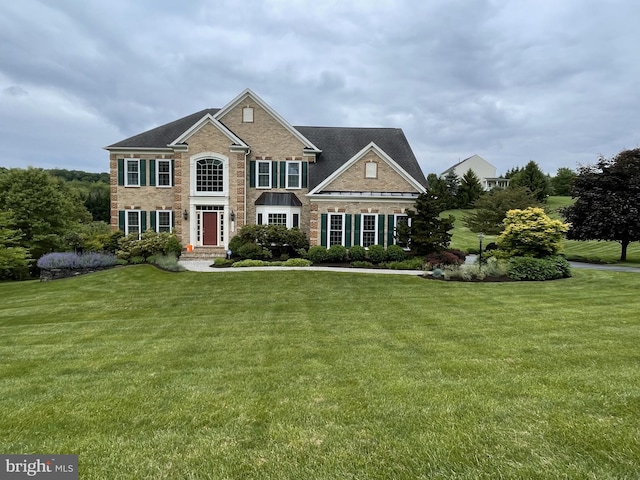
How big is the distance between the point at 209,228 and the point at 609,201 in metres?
24.3

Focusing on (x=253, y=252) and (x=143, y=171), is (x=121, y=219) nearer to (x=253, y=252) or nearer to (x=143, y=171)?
(x=143, y=171)

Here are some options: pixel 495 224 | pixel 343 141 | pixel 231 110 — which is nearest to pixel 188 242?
pixel 231 110

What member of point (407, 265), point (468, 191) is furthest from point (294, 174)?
point (468, 191)

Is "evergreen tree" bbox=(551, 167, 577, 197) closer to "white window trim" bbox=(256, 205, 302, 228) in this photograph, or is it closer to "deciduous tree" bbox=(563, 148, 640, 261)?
"deciduous tree" bbox=(563, 148, 640, 261)

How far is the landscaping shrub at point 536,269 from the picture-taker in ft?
49.2

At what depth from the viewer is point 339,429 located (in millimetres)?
3682

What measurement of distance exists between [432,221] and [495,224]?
65.3 feet

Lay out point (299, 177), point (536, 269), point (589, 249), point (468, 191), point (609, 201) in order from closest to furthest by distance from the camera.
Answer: point (536, 269) → point (609, 201) → point (299, 177) → point (589, 249) → point (468, 191)

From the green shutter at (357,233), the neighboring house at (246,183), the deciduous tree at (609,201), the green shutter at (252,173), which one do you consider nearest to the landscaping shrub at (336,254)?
the neighboring house at (246,183)

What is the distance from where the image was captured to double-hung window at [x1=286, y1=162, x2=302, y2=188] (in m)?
24.0

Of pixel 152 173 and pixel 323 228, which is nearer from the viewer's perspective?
pixel 323 228

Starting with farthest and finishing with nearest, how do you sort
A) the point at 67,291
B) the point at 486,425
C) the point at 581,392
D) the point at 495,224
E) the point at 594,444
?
1. the point at 495,224
2. the point at 67,291
3. the point at 581,392
4. the point at 486,425
5. the point at 594,444

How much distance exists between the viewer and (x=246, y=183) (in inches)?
931

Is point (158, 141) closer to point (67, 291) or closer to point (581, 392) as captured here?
point (67, 291)
